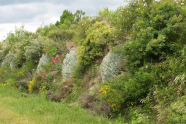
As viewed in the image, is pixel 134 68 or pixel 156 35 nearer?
pixel 156 35

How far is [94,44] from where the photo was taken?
10.3 m

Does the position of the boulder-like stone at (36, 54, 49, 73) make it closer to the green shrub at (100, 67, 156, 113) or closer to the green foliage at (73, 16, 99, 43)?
the green foliage at (73, 16, 99, 43)

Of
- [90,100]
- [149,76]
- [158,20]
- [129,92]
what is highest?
[158,20]

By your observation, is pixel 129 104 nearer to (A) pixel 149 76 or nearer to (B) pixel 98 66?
(A) pixel 149 76

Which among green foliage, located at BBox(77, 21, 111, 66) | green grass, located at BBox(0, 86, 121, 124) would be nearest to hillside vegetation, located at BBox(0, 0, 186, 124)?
green foliage, located at BBox(77, 21, 111, 66)

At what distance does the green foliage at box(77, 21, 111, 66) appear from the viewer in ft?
32.3

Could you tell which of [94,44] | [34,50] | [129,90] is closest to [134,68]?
[129,90]

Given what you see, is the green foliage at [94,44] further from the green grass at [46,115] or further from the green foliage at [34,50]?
the green foliage at [34,50]

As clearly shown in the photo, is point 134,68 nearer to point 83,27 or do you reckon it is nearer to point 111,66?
point 111,66

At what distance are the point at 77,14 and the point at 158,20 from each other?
3133 cm

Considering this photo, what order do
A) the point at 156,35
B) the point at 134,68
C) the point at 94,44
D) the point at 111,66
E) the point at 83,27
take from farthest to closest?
the point at 83,27, the point at 94,44, the point at 111,66, the point at 134,68, the point at 156,35

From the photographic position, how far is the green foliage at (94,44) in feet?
32.3

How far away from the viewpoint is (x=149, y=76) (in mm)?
6664

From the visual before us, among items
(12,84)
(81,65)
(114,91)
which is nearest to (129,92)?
(114,91)
